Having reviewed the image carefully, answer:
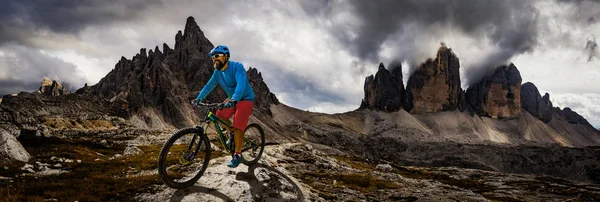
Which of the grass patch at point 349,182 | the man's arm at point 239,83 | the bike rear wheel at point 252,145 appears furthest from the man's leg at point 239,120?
the grass patch at point 349,182

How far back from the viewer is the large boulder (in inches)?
787

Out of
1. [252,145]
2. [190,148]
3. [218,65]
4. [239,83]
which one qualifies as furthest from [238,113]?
[252,145]

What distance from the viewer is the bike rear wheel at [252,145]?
13.5 meters

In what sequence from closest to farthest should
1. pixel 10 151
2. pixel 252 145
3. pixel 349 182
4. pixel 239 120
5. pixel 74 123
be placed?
pixel 239 120, pixel 252 145, pixel 349 182, pixel 10 151, pixel 74 123

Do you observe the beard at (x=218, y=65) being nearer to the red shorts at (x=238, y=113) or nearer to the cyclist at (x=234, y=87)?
the cyclist at (x=234, y=87)

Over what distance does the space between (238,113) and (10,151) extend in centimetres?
1918

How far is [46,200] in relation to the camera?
8375 mm

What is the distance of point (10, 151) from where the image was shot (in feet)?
67.4

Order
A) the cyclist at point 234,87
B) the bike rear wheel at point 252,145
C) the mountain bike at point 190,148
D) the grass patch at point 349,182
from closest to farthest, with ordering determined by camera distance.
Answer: the mountain bike at point 190,148
the cyclist at point 234,87
the bike rear wheel at point 252,145
the grass patch at point 349,182

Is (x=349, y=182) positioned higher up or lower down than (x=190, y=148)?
lower down

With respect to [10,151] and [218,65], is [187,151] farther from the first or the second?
[10,151]

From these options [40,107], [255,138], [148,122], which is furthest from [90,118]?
[255,138]

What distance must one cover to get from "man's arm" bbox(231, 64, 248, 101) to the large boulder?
1854 cm

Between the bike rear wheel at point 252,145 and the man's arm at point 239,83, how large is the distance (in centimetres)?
296
